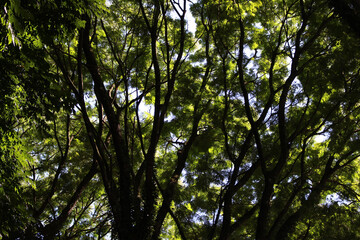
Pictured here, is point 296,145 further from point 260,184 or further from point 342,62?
point 342,62

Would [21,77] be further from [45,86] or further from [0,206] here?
[0,206]

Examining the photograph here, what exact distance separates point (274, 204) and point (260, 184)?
1262 mm

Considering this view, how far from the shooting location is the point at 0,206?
3.02 metres

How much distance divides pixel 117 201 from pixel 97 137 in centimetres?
112

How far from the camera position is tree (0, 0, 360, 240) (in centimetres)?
459

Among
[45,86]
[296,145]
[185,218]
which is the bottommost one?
[185,218]

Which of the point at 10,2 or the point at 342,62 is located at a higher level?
the point at 342,62

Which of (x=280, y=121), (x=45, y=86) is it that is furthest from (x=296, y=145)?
(x=45, y=86)

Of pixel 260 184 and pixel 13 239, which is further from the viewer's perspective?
pixel 260 184

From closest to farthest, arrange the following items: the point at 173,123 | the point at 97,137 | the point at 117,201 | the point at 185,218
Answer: the point at 117,201, the point at 97,137, the point at 185,218, the point at 173,123

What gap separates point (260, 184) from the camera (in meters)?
7.02

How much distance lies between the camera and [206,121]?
733 centimetres

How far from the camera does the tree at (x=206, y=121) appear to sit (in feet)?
15.0

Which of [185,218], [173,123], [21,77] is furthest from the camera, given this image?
[173,123]
